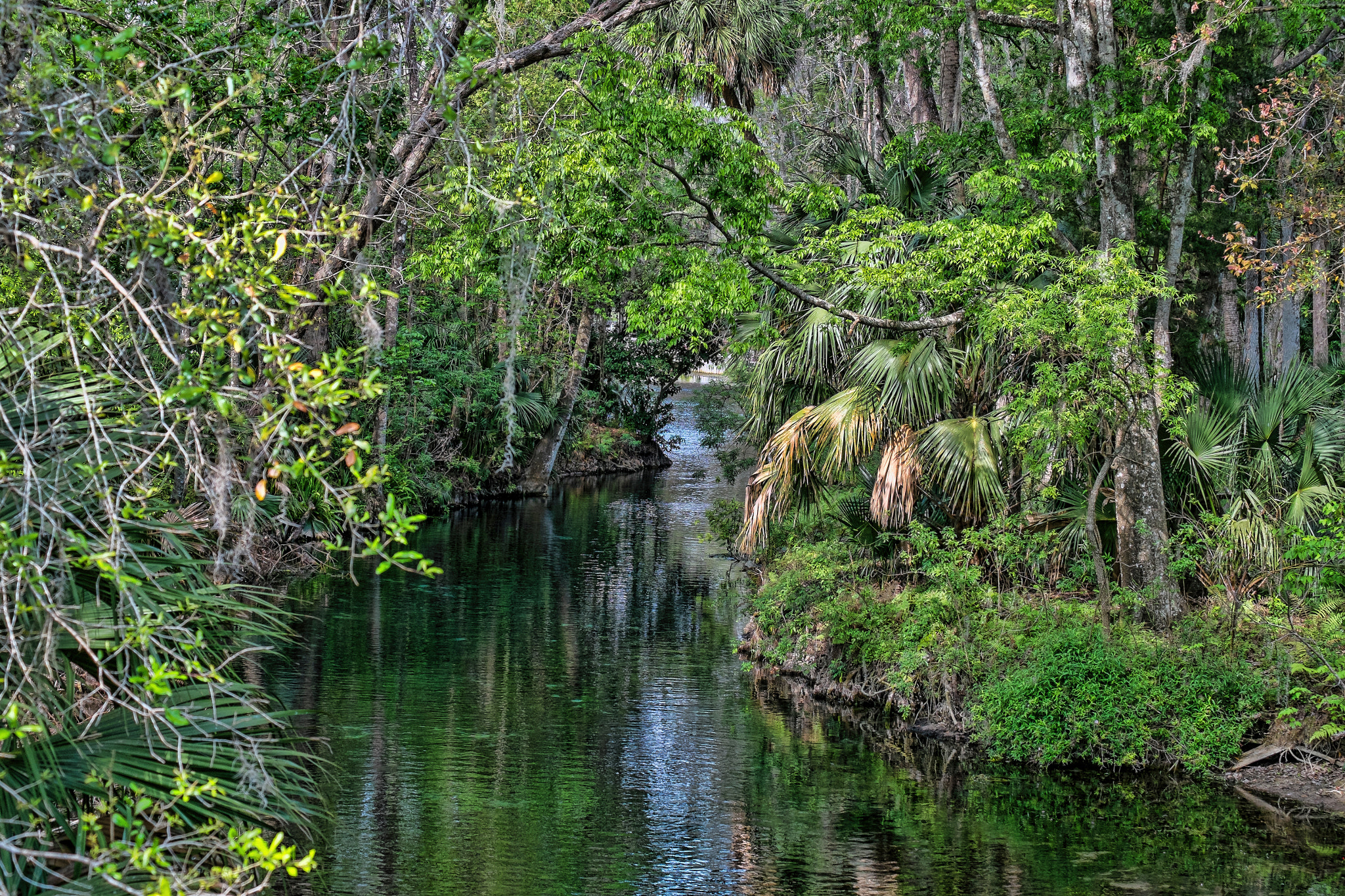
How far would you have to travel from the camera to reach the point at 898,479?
13.7m

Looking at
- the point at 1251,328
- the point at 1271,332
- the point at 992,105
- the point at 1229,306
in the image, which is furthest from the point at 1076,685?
the point at 1271,332

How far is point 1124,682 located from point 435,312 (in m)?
21.7

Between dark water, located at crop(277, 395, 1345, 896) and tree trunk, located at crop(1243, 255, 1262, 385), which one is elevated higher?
tree trunk, located at crop(1243, 255, 1262, 385)

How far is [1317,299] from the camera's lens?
18.6m

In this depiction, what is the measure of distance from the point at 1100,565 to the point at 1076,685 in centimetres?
143

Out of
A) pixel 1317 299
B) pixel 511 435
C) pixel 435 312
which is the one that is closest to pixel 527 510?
pixel 511 435

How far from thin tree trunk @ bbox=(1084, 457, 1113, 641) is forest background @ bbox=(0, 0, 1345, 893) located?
0.24 feet

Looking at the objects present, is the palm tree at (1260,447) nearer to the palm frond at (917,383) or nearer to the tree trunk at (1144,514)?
the tree trunk at (1144,514)

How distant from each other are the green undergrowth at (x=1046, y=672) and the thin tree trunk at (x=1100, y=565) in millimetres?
109

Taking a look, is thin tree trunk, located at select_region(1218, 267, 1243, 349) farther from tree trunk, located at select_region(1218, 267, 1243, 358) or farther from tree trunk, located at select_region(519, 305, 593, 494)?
tree trunk, located at select_region(519, 305, 593, 494)

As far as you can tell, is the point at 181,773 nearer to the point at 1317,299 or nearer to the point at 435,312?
the point at 1317,299

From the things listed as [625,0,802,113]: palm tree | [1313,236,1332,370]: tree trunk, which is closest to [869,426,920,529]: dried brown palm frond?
[1313,236,1332,370]: tree trunk

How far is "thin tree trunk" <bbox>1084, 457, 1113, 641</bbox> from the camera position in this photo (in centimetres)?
1250

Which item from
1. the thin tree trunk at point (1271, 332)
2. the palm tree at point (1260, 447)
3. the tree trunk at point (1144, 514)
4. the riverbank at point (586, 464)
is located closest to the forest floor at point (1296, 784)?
the tree trunk at point (1144, 514)
